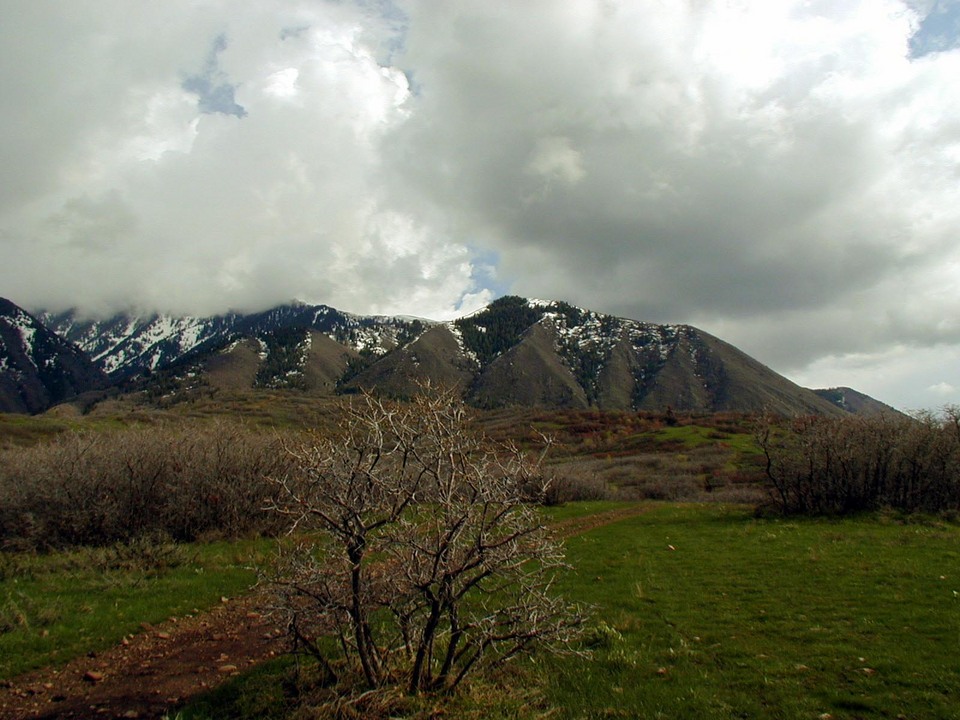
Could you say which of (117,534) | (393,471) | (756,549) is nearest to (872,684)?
(393,471)

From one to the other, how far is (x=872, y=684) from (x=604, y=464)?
205ft

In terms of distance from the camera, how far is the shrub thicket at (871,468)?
29.6 meters

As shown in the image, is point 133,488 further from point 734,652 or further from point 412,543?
point 734,652

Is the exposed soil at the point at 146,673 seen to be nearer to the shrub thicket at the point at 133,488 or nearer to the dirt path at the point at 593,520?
the shrub thicket at the point at 133,488

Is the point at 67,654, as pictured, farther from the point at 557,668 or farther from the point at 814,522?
the point at 814,522

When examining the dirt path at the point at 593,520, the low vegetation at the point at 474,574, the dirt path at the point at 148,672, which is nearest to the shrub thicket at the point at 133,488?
the low vegetation at the point at 474,574

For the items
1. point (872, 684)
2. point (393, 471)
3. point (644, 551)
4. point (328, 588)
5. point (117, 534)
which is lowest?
point (117, 534)

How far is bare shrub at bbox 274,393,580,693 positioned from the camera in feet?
21.1

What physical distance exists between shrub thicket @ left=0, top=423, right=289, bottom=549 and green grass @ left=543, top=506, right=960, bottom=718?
47.3 feet

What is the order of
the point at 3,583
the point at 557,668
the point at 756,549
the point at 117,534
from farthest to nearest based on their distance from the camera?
1. the point at 117,534
2. the point at 756,549
3. the point at 3,583
4. the point at 557,668

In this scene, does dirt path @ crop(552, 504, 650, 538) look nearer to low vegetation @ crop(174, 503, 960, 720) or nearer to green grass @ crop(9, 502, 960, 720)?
green grass @ crop(9, 502, 960, 720)

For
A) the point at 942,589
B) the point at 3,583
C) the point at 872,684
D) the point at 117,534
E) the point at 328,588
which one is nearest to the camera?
the point at 328,588

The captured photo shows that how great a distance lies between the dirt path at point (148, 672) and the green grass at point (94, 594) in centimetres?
52

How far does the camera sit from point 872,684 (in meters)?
7.51
